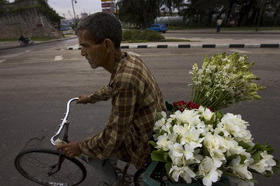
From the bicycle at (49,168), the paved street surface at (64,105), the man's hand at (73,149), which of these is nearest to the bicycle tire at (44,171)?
the bicycle at (49,168)

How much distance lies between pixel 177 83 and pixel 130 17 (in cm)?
2133

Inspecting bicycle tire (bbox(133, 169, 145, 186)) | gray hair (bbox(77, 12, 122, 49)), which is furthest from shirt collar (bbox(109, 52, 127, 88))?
bicycle tire (bbox(133, 169, 145, 186))

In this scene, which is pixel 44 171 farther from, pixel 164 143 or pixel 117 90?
pixel 164 143

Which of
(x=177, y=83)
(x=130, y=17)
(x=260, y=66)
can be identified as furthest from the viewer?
(x=130, y=17)

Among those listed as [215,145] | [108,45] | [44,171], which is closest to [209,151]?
[215,145]

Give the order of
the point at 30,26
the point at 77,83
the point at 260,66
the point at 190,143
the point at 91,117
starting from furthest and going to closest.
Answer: the point at 30,26
the point at 260,66
the point at 77,83
the point at 91,117
the point at 190,143

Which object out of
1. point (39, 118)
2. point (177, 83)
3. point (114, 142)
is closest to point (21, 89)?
point (39, 118)

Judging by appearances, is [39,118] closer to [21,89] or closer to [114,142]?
[21,89]

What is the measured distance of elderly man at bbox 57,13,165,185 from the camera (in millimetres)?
937

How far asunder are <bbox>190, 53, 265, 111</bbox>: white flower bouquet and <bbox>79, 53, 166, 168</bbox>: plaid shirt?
12.2 inches

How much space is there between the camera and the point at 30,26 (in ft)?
91.1

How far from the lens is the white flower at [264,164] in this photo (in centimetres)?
78

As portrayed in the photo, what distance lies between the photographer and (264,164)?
772 millimetres

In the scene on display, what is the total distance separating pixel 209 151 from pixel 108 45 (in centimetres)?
68
